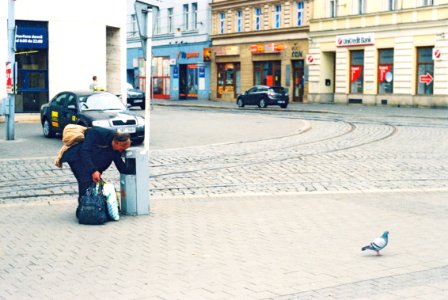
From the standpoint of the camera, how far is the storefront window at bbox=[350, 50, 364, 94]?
46875mm

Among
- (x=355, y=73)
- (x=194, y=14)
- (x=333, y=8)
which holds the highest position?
(x=194, y=14)

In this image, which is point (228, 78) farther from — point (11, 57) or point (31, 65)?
point (11, 57)

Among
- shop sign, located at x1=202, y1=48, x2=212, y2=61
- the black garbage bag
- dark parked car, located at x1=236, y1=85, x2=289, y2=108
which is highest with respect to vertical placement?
shop sign, located at x1=202, y1=48, x2=212, y2=61

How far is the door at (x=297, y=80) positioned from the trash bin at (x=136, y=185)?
42.8m

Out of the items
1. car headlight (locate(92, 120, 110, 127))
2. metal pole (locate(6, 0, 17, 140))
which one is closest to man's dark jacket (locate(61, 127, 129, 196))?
car headlight (locate(92, 120, 110, 127))

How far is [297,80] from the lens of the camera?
2072 inches

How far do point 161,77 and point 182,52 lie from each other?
474cm

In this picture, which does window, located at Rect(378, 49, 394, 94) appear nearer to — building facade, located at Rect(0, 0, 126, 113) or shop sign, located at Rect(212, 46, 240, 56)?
shop sign, located at Rect(212, 46, 240, 56)

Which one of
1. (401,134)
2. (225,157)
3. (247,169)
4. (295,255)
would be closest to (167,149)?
(225,157)

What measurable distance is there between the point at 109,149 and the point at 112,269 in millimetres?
2946

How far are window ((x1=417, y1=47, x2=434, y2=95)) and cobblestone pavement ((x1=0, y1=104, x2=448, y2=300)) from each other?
27.0m

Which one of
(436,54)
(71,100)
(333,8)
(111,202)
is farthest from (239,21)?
(111,202)

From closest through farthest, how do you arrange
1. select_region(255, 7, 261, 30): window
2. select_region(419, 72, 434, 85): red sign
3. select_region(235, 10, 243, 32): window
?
select_region(419, 72, 434, 85): red sign
select_region(255, 7, 261, 30): window
select_region(235, 10, 243, 32): window

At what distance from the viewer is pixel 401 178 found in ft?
45.1
